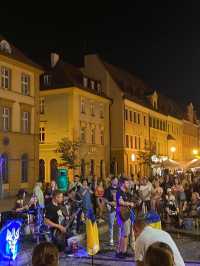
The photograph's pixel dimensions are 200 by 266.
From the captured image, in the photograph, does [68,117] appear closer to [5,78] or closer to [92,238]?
[5,78]

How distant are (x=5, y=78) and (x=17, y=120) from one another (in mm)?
3185

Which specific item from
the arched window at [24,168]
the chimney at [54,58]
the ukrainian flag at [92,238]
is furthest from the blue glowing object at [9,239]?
the chimney at [54,58]

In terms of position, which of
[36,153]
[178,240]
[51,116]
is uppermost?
[51,116]

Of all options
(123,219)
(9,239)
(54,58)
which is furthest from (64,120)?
(9,239)

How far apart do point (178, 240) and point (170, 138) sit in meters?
60.8

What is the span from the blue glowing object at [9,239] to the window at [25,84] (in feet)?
89.4

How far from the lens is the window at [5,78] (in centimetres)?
3425

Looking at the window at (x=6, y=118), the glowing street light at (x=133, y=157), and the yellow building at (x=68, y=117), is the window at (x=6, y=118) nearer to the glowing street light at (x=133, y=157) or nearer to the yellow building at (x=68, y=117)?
the yellow building at (x=68, y=117)

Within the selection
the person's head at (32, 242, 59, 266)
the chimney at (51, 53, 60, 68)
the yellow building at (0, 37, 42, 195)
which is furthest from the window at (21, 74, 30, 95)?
the person's head at (32, 242, 59, 266)

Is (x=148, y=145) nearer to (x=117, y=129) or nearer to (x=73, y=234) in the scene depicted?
(x=117, y=129)

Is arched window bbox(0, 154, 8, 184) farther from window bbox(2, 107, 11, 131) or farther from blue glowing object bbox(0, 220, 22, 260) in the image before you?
blue glowing object bbox(0, 220, 22, 260)

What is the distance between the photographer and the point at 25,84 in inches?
1458

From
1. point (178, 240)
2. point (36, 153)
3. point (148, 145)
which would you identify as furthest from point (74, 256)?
point (148, 145)

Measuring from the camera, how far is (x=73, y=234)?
13.4m
